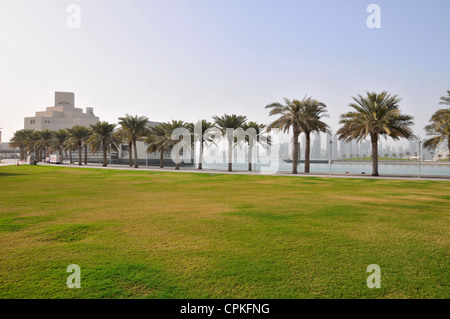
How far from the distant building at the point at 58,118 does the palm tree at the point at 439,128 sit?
155387 mm

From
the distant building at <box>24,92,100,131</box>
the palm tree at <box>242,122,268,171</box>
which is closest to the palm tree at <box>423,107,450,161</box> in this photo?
the palm tree at <box>242,122,268,171</box>

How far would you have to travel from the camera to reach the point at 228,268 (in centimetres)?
527

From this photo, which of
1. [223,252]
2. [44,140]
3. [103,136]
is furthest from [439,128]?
[44,140]

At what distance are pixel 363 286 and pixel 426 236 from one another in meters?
4.16

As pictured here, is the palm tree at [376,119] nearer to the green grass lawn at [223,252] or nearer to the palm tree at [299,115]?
the palm tree at [299,115]

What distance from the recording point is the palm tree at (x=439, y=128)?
31.5 m

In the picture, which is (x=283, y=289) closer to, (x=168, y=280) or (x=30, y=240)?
(x=168, y=280)

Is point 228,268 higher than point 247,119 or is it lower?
lower

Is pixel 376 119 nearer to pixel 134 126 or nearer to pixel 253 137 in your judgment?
pixel 253 137

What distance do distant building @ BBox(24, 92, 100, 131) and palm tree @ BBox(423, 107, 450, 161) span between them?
155 meters

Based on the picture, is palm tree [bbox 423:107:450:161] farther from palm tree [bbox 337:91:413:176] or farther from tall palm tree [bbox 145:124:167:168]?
tall palm tree [bbox 145:124:167:168]
